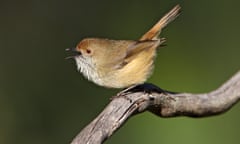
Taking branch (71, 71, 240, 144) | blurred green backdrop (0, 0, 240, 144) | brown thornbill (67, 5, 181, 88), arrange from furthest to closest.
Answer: blurred green backdrop (0, 0, 240, 144)
brown thornbill (67, 5, 181, 88)
branch (71, 71, 240, 144)

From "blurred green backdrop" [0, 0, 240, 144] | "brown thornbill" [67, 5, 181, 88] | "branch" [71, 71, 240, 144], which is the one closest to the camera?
"branch" [71, 71, 240, 144]

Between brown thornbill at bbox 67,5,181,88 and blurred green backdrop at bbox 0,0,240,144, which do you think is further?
blurred green backdrop at bbox 0,0,240,144

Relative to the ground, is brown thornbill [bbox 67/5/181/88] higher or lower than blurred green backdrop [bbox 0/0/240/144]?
higher

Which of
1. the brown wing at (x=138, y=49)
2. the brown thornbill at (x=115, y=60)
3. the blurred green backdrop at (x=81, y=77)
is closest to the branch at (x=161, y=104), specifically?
the brown thornbill at (x=115, y=60)

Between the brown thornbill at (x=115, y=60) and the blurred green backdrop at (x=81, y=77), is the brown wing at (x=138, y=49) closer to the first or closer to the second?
the brown thornbill at (x=115, y=60)

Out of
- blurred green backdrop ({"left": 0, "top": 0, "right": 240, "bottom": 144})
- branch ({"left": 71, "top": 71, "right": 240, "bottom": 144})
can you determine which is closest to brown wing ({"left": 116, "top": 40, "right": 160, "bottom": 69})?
branch ({"left": 71, "top": 71, "right": 240, "bottom": 144})

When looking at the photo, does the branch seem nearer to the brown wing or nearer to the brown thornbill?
the brown thornbill

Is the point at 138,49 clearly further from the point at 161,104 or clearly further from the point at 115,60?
the point at 161,104
